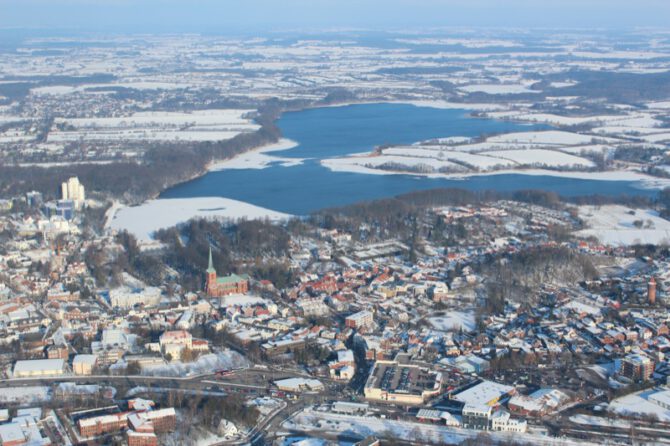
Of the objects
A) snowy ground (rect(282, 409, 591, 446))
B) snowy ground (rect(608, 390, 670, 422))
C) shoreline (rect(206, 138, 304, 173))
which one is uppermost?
snowy ground (rect(608, 390, 670, 422))

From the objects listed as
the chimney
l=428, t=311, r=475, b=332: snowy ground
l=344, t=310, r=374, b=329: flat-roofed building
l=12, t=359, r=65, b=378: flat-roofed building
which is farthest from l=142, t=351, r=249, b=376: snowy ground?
the chimney

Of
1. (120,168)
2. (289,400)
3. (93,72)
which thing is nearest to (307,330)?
(289,400)

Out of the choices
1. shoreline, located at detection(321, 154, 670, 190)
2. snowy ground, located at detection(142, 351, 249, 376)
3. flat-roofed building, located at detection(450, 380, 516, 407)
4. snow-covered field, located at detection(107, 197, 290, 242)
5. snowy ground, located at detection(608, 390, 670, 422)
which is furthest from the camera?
shoreline, located at detection(321, 154, 670, 190)

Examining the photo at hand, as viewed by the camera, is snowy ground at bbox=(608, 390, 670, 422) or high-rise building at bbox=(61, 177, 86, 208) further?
high-rise building at bbox=(61, 177, 86, 208)

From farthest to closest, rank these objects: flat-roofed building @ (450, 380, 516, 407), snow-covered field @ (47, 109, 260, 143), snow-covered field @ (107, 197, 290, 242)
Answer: snow-covered field @ (47, 109, 260, 143), snow-covered field @ (107, 197, 290, 242), flat-roofed building @ (450, 380, 516, 407)

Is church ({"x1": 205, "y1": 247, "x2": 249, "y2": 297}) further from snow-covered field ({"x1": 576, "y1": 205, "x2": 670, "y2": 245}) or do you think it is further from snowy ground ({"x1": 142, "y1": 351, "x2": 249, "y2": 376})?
snow-covered field ({"x1": 576, "y1": 205, "x2": 670, "y2": 245})

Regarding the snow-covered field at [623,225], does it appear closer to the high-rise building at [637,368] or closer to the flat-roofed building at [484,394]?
the high-rise building at [637,368]

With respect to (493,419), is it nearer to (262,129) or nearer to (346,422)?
(346,422)
